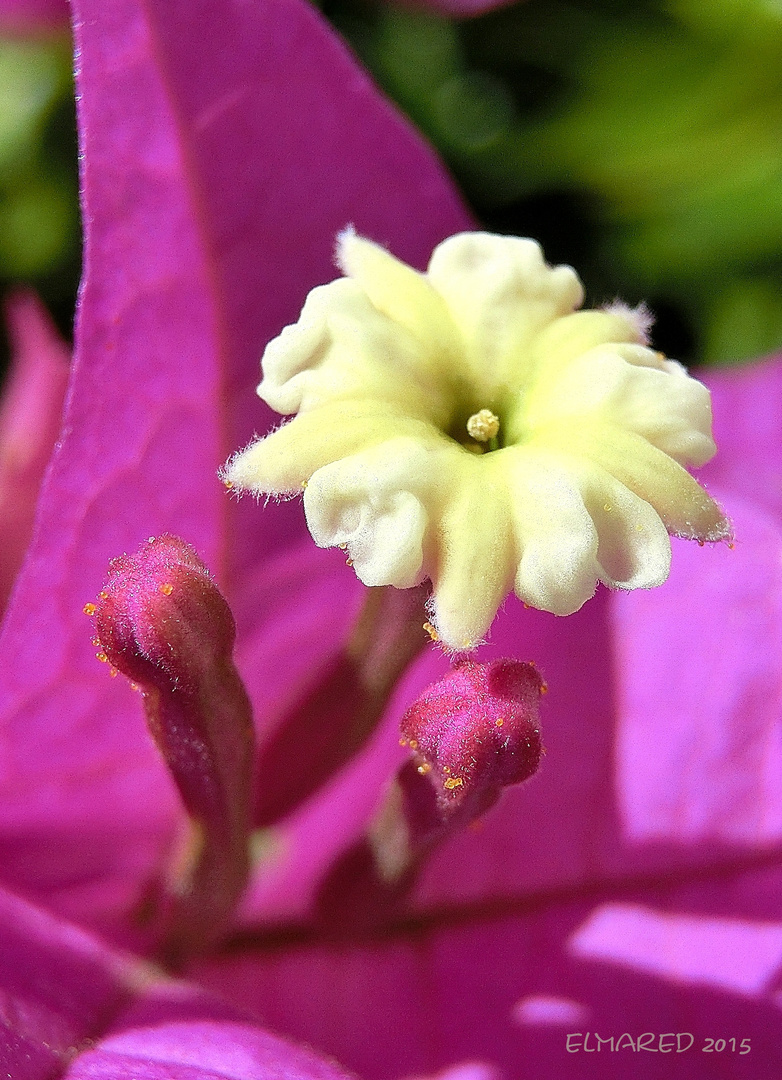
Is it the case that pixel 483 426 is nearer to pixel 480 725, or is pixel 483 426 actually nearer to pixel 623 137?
pixel 480 725

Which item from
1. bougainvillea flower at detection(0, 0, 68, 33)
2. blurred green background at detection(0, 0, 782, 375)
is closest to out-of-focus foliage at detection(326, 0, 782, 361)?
blurred green background at detection(0, 0, 782, 375)

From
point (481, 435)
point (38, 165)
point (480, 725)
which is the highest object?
point (38, 165)

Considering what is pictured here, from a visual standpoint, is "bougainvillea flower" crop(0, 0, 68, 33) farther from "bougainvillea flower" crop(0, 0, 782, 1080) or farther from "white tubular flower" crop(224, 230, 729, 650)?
"white tubular flower" crop(224, 230, 729, 650)

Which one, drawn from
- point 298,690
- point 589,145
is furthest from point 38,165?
point 298,690

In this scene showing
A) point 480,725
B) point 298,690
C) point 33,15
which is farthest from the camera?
point 33,15

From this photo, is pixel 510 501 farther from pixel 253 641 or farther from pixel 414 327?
pixel 253 641

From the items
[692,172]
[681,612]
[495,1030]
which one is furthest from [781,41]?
[495,1030]

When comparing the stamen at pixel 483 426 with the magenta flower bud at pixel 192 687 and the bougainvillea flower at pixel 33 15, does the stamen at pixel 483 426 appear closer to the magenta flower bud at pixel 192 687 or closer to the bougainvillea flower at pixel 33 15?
the magenta flower bud at pixel 192 687
